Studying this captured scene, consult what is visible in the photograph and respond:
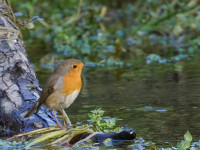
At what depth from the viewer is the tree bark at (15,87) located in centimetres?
508

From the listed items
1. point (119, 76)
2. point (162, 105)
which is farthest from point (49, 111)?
point (119, 76)

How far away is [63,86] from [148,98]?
2.05 m

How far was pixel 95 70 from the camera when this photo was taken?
9094 mm

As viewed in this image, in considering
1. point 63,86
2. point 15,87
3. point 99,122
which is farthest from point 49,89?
point 15,87

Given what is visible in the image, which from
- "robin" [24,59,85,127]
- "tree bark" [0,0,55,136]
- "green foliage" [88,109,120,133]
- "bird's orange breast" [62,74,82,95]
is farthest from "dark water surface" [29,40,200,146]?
"bird's orange breast" [62,74,82,95]

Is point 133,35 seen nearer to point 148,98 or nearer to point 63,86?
point 148,98

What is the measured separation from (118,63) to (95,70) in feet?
1.93

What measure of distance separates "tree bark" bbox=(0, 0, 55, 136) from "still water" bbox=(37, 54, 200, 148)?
0.56 metres

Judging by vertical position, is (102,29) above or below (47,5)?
below

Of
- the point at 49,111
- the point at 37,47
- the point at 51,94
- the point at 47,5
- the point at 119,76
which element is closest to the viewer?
the point at 51,94

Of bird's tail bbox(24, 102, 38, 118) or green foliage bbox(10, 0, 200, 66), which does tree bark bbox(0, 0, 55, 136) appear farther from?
green foliage bbox(10, 0, 200, 66)

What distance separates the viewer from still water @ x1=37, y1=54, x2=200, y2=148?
5085mm

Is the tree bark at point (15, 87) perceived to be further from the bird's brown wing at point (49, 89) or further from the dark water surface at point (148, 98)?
the dark water surface at point (148, 98)

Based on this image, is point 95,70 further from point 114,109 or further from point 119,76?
point 114,109
